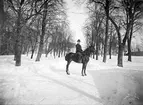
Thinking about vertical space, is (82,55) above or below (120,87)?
above

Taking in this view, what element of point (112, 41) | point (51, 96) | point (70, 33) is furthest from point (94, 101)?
point (70, 33)

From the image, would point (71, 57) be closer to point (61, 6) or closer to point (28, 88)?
point (28, 88)

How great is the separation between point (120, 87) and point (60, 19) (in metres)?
10.0

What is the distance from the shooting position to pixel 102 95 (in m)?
3.68

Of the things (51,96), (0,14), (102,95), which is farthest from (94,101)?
(0,14)

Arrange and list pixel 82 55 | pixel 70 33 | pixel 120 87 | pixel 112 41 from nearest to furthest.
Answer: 1. pixel 120 87
2. pixel 82 55
3. pixel 112 41
4. pixel 70 33

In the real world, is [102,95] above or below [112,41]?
below

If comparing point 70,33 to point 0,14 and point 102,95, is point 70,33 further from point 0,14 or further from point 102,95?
point 102,95

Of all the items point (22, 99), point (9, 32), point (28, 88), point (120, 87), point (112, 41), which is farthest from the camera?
point (112, 41)

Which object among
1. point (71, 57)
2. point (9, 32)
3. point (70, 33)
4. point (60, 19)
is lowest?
point (71, 57)

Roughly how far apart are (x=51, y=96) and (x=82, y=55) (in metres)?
4.30

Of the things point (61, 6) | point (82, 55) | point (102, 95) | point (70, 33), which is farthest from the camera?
point (70, 33)

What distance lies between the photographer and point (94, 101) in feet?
10.5

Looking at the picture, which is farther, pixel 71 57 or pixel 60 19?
pixel 60 19
